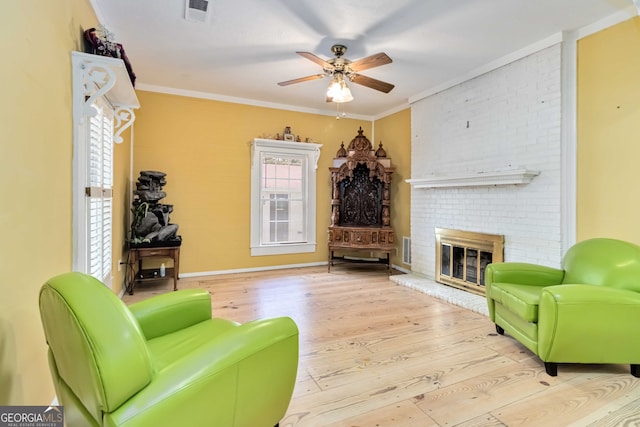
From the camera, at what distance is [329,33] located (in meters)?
2.92

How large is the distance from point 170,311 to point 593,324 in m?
2.63

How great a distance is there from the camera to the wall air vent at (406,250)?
509cm

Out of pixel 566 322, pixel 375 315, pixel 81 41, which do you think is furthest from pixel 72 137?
→ pixel 566 322

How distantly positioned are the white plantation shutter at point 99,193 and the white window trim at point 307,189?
224cm

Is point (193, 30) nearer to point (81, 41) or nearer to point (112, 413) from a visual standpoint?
point (81, 41)

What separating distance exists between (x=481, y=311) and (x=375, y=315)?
112 cm

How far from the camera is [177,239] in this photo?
387 cm

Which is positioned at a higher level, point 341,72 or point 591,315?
point 341,72

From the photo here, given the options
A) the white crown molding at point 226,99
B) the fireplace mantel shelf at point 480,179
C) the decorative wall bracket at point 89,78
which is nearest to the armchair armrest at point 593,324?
the fireplace mantel shelf at point 480,179

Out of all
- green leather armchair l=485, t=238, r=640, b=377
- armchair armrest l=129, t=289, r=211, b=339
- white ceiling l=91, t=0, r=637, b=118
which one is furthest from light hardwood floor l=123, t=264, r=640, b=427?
white ceiling l=91, t=0, r=637, b=118

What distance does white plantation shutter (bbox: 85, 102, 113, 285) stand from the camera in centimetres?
212

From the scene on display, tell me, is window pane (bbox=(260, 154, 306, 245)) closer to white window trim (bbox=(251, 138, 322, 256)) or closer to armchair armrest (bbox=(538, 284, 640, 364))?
white window trim (bbox=(251, 138, 322, 256))

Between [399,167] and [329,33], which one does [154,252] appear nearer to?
[329,33]

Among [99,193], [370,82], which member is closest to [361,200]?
[370,82]
